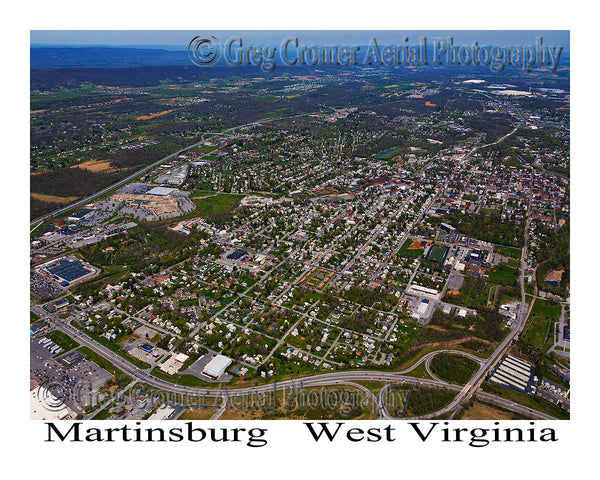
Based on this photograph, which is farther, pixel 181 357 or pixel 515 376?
pixel 181 357

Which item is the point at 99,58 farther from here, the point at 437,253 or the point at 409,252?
the point at 437,253

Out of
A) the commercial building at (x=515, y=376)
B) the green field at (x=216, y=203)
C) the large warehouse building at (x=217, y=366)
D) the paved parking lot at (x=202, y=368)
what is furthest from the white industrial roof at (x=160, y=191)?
the commercial building at (x=515, y=376)

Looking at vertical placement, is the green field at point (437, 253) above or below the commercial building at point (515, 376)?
above

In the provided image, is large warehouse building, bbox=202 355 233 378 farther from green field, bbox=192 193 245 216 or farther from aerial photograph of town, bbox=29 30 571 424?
green field, bbox=192 193 245 216

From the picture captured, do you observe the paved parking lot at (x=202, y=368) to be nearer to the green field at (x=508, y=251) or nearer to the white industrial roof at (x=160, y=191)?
the green field at (x=508, y=251)

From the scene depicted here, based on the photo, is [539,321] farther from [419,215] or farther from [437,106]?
[437,106]

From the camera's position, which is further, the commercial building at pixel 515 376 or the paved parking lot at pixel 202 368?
the paved parking lot at pixel 202 368

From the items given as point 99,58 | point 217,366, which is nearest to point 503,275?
point 217,366
